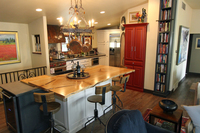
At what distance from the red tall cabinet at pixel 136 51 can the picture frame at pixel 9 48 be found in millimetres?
3884

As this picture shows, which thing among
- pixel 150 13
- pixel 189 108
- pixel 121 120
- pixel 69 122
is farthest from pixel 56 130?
pixel 150 13

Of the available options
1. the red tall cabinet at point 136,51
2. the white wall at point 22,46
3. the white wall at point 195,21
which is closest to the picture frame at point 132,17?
the red tall cabinet at point 136,51

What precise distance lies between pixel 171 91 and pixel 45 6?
4504 mm

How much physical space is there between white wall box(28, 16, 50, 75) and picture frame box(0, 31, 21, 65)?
0.52 meters

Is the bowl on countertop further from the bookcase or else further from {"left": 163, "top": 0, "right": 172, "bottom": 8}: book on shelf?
{"left": 163, "top": 0, "right": 172, "bottom": 8}: book on shelf

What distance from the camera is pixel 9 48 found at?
4.88 m

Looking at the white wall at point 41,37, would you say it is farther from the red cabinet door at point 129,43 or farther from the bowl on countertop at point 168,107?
the bowl on countertop at point 168,107

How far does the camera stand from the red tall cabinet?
4.60 m

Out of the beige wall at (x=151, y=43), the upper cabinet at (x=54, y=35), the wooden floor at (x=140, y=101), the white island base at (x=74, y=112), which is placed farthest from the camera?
the upper cabinet at (x=54, y=35)

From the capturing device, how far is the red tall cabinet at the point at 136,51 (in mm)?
4597

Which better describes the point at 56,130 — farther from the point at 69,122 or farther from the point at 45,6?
the point at 45,6

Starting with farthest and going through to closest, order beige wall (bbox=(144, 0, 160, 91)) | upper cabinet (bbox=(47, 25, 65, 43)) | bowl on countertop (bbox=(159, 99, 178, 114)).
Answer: upper cabinet (bbox=(47, 25, 65, 43)) → beige wall (bbox=(144, 0, 160, 91)) → bowl on countertop (bbox=(159, 99, 178, 114))

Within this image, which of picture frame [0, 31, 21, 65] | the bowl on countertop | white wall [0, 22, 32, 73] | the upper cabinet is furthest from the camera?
the upper cabinet

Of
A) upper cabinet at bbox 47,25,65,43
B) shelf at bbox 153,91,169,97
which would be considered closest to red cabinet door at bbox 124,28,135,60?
shelf at bbox 153,91,169,97
